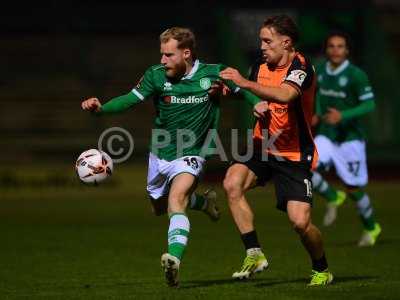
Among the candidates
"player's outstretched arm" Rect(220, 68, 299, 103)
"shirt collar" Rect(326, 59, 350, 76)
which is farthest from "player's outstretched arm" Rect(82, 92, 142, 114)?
"shirt collar" Rect(326, 59, 350, 76)

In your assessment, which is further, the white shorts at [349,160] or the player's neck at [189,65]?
the white shorts at [349,160]

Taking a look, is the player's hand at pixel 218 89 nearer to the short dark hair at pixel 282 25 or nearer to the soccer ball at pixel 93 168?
the short dark hair at pixel 282 25

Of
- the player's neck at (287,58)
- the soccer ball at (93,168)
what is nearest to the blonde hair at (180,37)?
the player's neck at (287,58)

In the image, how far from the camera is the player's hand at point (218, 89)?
891cm

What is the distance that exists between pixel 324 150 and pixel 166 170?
15.9 ft

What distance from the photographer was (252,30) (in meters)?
24.5

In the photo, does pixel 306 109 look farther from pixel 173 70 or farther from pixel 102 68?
pixel 102 68

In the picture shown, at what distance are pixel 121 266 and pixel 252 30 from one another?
48.8ft

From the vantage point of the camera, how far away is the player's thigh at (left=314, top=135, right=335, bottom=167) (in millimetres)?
13266

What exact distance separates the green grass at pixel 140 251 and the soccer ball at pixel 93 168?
2.88 ft

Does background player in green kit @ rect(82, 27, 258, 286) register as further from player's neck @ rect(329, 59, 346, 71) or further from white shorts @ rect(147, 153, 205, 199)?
player's neck @ rect(329, 59, 346, 71)

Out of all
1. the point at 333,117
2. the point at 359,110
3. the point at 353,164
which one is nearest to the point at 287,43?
the point at 333,117

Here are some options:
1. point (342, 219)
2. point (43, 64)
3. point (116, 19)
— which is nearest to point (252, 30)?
point (116, 19)

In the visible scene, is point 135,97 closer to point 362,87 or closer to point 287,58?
point 287,58
